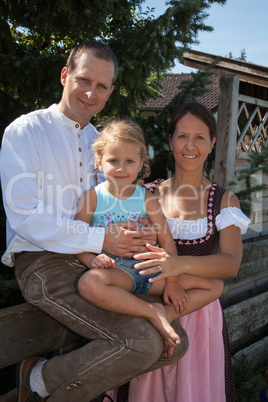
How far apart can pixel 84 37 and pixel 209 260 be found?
2667mm

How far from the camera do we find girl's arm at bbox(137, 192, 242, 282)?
2.17 m

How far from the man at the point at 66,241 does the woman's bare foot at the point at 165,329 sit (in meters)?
0.03

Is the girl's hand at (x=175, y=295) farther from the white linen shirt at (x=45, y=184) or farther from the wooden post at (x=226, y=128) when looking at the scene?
the wooden post at (x=226, y=128)

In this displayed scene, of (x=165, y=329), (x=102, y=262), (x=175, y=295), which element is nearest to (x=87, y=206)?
(x=102, y=262)

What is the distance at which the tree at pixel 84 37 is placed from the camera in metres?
3.20

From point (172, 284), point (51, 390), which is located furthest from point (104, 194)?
point (51, 390)

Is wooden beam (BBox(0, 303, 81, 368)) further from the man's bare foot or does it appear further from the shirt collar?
the shirt collar

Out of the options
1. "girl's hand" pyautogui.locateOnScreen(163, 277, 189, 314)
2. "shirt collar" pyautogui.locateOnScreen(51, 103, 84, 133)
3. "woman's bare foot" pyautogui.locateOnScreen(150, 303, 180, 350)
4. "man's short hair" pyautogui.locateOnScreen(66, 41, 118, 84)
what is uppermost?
"man's short hair" pyautogui.locateOnScreen(66, 41, 118, 84)

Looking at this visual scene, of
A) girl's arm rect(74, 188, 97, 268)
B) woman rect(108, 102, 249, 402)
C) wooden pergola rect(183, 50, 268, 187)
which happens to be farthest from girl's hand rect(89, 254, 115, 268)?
wooden pergola rect(183, 50, 268, 187)

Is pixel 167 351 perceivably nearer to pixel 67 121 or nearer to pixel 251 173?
pixel 67 121

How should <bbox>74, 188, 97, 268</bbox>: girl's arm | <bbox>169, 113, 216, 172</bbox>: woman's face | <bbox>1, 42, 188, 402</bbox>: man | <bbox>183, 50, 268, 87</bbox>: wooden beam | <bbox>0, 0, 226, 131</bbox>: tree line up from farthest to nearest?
<bbox>183, 50, 268, 87</bbox>: wooden beam < <bbox>0, 0, 226, 131</bbox>: tree < <bbox>169, 113, 216, 172</bbox>: woman's face < <bbox>74, 188, 97, 268</bbox>: girl's arm < <bbox>1, 42, 188, 402</bbox>: man

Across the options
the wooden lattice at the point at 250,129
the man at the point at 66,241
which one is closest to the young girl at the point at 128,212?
the man at the point at 66,241

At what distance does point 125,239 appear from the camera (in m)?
2.19

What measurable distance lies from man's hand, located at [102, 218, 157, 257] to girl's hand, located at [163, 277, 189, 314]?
0.85 ft
